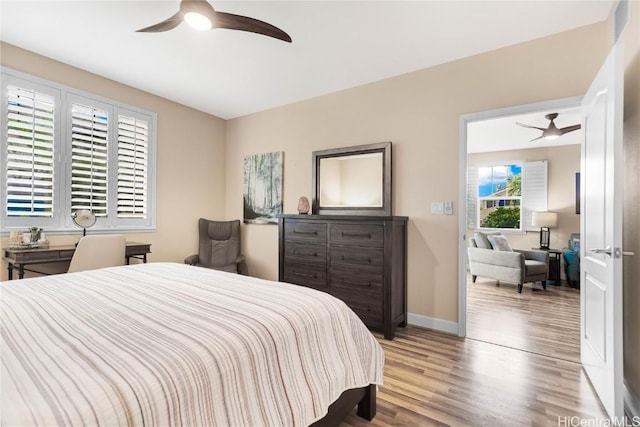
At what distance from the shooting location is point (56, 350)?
93 centimetres

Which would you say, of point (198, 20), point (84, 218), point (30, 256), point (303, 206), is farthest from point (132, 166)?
point (198, 20)

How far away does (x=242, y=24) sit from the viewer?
1.91 m

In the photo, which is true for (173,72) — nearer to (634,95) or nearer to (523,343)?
(634,95)

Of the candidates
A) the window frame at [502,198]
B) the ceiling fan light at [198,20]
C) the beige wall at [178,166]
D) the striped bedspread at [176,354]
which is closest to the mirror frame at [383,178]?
Result: the beige wall at [178,166]

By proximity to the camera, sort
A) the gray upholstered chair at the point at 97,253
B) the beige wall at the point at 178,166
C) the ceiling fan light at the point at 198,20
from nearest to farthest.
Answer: the ceiling fan light at the point at 198,20
the gray upholstered chair at the point at 97,253
the beige wall at the point at 178,166

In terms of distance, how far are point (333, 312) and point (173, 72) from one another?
10.3ft

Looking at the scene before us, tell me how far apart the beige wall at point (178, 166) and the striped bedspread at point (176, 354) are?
2.30 m

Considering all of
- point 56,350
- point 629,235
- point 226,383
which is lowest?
point 226,383

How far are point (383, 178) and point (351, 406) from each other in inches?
90.7

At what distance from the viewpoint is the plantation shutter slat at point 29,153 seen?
2.77m

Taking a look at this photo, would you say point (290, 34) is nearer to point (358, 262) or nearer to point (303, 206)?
point (303, 206)

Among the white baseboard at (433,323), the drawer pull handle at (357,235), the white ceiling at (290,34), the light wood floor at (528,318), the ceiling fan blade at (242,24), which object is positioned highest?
the white ceiling at (290,34)

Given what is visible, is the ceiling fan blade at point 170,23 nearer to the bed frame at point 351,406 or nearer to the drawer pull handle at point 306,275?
the bed frame at point 351,406

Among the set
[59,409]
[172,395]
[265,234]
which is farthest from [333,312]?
[265,234]
